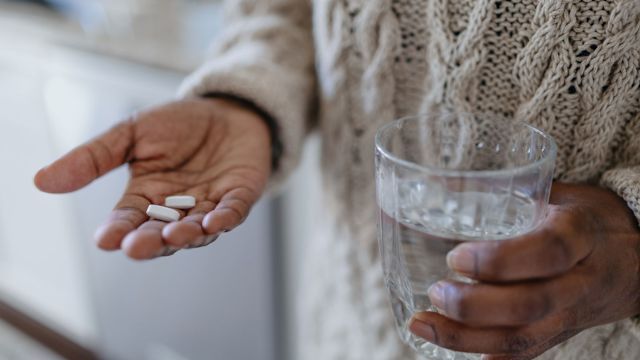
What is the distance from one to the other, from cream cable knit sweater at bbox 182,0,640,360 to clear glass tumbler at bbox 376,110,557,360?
0.09 feet

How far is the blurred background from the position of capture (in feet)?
2.97

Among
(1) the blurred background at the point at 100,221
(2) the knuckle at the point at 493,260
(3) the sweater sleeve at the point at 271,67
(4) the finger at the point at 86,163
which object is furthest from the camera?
(1) the blurred background at the point at 100,221

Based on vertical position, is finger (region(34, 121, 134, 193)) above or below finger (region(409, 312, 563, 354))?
above

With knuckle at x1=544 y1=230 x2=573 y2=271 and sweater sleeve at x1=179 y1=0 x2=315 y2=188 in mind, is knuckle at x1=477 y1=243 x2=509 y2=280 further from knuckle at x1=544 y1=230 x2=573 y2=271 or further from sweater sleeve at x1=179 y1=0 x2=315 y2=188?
sweater sleeve at x1=179 y1=0 x2=315 y2=188

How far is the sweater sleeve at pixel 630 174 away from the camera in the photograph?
13.0 inches

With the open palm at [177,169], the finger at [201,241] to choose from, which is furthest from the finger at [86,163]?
the finger at [201,241]

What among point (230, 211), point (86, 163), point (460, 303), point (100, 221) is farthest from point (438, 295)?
point (100, 221)

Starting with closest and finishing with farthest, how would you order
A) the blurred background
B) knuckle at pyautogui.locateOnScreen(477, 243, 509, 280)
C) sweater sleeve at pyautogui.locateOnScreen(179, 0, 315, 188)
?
knuckle at pyautogui.locateOnScreen(477, 243, 509, 280)
sweater sleeve at pyautogui.locateOnScreen(179, 0, 315, 188)
the blurred background

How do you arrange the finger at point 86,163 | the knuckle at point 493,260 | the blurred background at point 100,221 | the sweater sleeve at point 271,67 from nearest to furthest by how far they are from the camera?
the knuckle at point 493,260 → the finger at point 86,163 → the sweater sleeve at point 271,67 → the blurred background at point 100,221

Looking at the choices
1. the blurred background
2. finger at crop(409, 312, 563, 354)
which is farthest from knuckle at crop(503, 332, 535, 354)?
the blurred background

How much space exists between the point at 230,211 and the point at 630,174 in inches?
9.3

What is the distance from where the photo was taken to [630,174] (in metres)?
0.34

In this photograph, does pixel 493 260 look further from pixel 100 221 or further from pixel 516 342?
pixel 100 221

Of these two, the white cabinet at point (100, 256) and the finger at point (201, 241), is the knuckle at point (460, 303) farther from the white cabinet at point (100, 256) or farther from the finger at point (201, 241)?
the white cabinet at point (100, 256)
